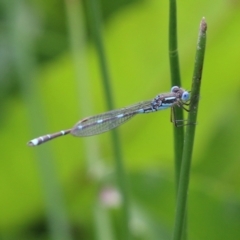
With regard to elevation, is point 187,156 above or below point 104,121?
above

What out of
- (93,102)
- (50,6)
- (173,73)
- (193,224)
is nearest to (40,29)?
(50,6)

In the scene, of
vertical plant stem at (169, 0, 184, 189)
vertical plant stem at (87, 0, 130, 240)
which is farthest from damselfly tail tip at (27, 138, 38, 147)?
vertical plant stem at (169, 0, 184, 189)

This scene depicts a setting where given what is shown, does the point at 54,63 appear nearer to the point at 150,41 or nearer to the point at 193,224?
the point at 150,41

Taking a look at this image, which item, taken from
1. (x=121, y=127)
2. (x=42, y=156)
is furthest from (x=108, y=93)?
(x=121, y=127)

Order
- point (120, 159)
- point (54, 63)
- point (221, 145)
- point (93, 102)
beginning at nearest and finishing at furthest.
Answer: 1. point (120, 159)
2. point (221, 145)
3. point (93, 102)
4. point (54, 63)

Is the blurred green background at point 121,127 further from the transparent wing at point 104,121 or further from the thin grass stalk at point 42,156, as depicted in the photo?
the transparent wing at point 104,121

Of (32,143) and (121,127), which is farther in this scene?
(121,127)

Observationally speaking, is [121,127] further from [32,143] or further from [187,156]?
[187,156]
